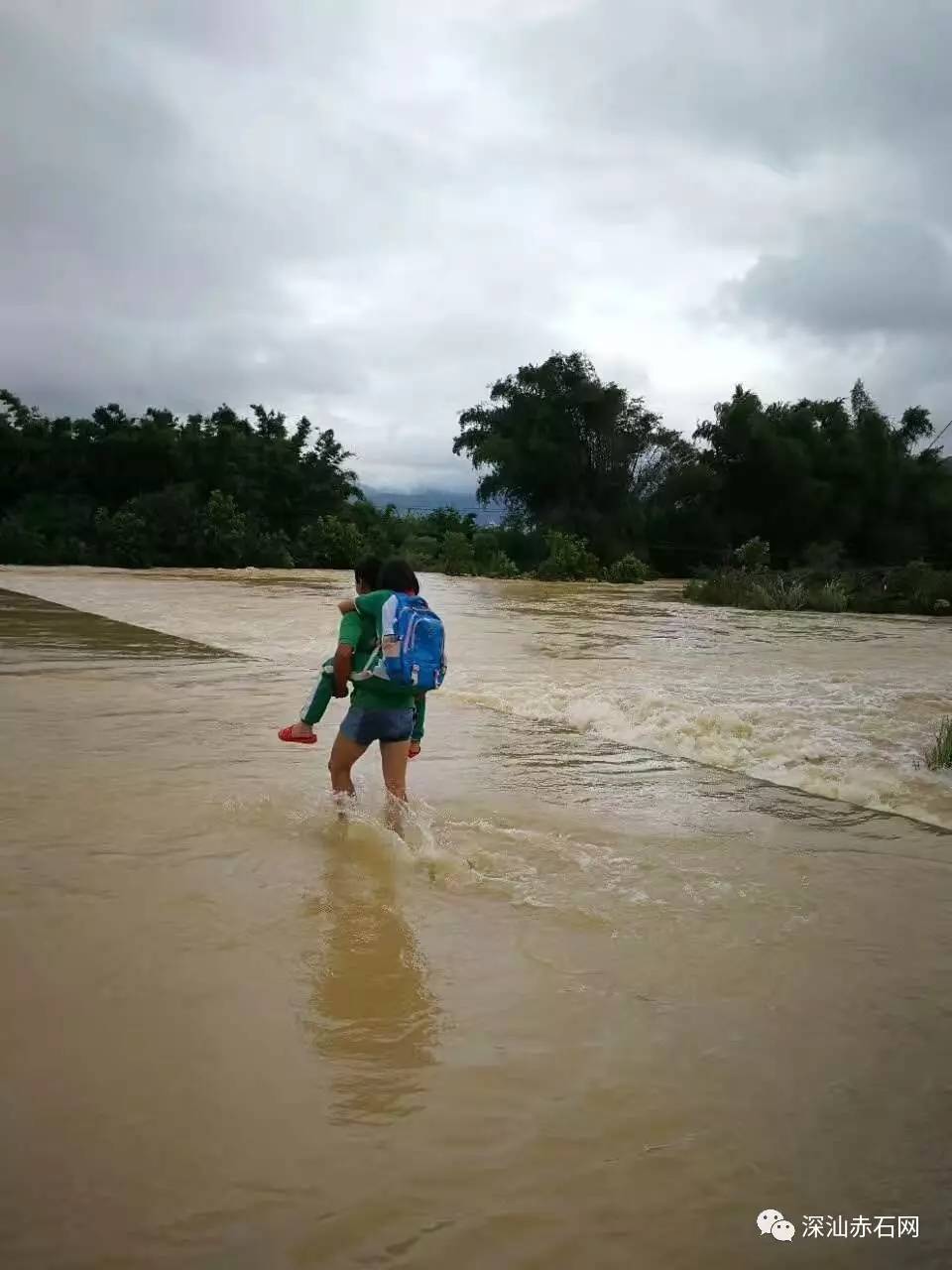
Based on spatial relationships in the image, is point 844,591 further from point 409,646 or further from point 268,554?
point 268,554

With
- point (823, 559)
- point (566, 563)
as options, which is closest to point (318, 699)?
point (823, 559)

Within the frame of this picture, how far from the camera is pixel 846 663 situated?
13703 millimetres

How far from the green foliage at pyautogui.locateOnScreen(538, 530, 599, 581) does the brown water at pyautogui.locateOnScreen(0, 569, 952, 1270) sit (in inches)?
1231

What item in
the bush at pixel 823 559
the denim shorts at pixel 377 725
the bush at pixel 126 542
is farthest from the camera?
the bush at pixel 126 542

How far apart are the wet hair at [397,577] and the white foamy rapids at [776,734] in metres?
3.19

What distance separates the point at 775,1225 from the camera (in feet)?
7.88

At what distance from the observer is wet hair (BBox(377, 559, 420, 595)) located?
17.2ft

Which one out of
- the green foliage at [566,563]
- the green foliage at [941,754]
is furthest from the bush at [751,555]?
the green foliage at [941,754]

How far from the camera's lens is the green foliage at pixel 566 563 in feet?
128

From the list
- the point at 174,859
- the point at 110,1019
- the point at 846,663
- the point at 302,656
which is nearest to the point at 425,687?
the point at 174,859

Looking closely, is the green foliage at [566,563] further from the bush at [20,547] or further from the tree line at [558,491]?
the bush at [20,547]

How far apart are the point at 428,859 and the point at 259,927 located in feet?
3.64

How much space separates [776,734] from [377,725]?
449 cm

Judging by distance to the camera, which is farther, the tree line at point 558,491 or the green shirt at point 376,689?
the tree line at point 558,491
